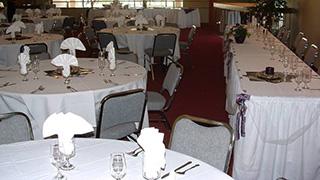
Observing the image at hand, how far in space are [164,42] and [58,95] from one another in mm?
3881

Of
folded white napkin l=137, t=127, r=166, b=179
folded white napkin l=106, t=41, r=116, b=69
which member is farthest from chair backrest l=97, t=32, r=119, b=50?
folded white napkin l=137, t=127, r=166, b=179

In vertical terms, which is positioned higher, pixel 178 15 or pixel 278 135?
pixel 178 15

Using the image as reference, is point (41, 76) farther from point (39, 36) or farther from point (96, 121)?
point (39, 36)

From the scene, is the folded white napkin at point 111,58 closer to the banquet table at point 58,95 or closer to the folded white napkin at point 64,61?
the banquet table at point 58,95

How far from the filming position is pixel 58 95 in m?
3.71

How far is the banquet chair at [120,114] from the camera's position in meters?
3.49

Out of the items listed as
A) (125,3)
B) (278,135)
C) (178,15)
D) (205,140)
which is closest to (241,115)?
(278,135)

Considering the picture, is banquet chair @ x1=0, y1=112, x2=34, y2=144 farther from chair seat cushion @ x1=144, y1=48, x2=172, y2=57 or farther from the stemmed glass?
chair seat cushion @ x1=144, y1=48, x2=172, y2=57

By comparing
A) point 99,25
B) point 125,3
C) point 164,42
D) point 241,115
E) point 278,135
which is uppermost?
point 125,3

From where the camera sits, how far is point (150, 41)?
782 cm

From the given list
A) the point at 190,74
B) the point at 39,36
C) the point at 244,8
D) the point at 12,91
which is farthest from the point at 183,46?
the point at 12,91

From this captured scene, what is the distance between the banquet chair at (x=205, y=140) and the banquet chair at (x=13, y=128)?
95 centimetres

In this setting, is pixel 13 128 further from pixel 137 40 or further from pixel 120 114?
pixel 137 40

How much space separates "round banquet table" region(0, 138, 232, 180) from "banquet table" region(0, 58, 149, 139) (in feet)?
3.68
